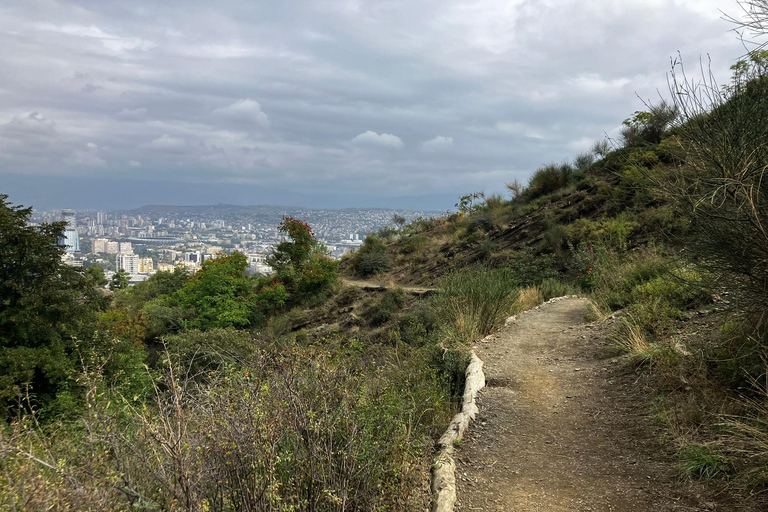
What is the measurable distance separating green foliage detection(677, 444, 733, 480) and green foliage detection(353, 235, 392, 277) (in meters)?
22.5

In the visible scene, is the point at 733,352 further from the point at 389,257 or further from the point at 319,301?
the point at 389,257

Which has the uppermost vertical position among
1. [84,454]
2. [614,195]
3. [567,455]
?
[614,195]

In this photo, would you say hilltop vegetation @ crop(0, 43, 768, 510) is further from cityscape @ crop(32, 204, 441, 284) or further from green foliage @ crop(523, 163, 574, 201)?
cityscape @ crop(32, 204, 441, 284)

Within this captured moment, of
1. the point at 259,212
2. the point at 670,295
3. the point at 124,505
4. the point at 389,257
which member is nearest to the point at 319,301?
the point at 389,257

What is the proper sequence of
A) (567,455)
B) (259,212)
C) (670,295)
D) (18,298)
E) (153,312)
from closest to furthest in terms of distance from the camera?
(567,455), (670,295), (18,298), (153,312), (259,212)

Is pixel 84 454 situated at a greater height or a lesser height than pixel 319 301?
greater

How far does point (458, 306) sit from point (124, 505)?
6.66m

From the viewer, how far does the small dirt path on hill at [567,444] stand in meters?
3.38

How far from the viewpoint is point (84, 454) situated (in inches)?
99.8

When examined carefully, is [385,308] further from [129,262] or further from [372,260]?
[129,262]

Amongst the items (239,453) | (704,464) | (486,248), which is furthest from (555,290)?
(239,453)

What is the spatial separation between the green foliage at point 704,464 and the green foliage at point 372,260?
73.7 feet

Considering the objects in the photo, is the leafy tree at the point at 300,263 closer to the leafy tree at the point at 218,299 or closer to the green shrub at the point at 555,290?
the leafy tree at the point at 218,299

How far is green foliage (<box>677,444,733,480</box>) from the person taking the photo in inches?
126
